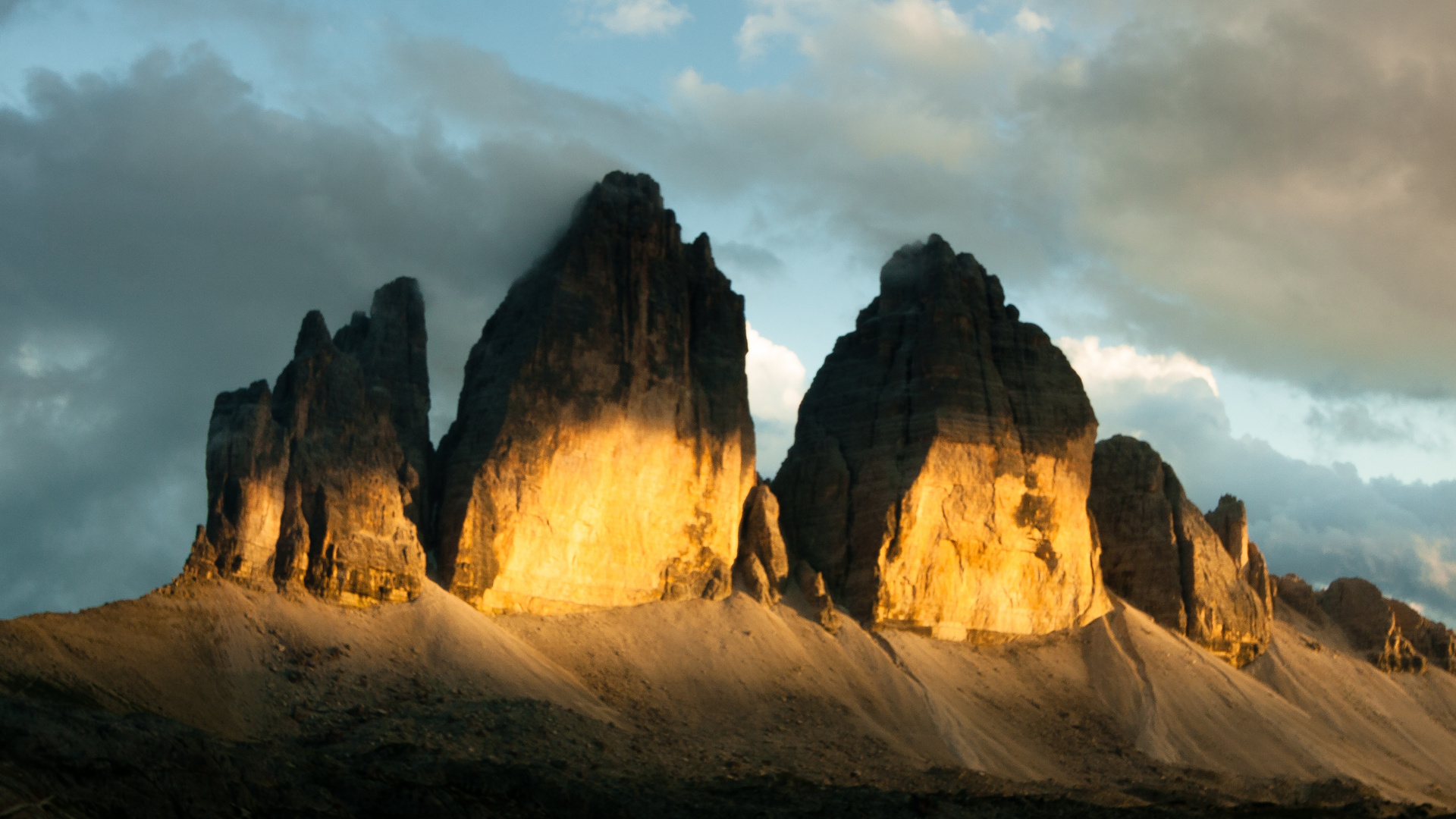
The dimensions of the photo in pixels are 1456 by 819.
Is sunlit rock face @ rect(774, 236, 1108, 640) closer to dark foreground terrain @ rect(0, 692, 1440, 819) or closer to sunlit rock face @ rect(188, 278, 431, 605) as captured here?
dark foreground terrain @ rect(0, 692, 1440, 819)

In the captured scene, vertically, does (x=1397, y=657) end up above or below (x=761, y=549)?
below

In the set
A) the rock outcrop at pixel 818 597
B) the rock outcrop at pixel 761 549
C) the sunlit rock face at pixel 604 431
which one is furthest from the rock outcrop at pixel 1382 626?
the sunlit rock face at pixel 604 431

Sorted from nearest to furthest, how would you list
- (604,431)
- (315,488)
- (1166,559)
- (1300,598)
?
(315,488) < (604,431) < (1166,559) < (1300,598)

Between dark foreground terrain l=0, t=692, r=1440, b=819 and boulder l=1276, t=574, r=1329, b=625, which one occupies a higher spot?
boulder l=1276, t=574, r=1329, b=625

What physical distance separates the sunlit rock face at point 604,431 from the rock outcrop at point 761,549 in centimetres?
130

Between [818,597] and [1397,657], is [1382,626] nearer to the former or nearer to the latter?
[1397,657]

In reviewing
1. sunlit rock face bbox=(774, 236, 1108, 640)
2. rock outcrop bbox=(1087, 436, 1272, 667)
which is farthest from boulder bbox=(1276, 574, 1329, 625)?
sunlit rock face bbox=(774, 236, 1108, 640)

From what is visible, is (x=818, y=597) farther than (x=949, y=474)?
No

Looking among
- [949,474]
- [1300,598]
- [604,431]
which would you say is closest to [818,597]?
[949,474]

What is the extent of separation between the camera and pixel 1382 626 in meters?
107

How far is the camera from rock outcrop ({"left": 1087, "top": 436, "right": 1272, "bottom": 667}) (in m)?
93.7

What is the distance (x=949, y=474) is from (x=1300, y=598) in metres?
42.3

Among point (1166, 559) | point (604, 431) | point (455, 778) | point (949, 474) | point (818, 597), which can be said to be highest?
point (949, 474)

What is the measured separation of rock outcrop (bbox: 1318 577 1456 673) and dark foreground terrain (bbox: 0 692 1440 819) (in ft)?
131
